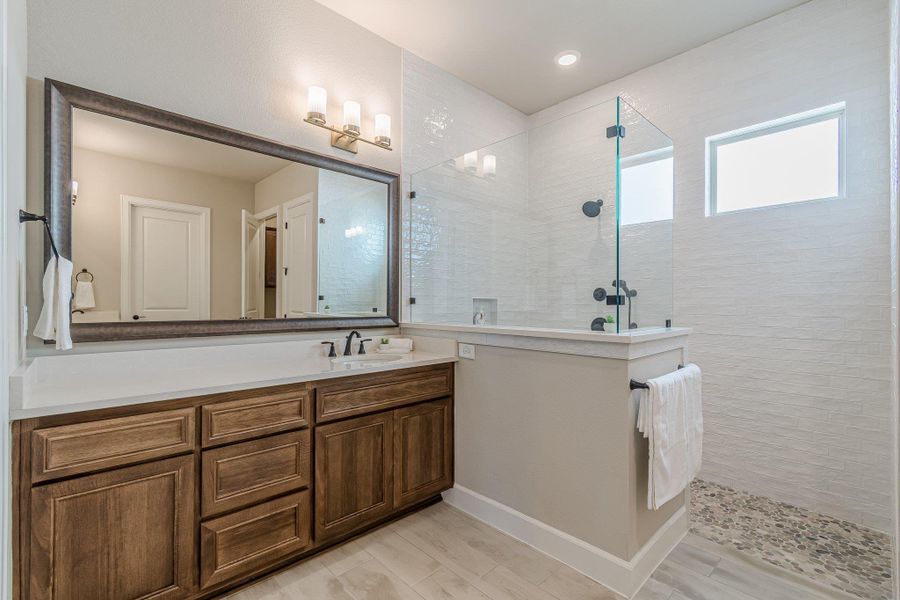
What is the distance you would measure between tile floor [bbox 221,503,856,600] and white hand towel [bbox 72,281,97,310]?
137 centimetres

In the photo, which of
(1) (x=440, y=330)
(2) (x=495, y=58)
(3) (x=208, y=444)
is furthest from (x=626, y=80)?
(3) (x=208, y=444)

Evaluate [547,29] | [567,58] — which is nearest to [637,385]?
[547,29]

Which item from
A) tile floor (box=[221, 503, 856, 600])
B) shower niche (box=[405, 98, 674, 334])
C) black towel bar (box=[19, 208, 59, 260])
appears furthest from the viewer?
shower niche (box=[405, 98, 674, 334])

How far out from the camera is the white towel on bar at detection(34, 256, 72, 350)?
56.1 inches

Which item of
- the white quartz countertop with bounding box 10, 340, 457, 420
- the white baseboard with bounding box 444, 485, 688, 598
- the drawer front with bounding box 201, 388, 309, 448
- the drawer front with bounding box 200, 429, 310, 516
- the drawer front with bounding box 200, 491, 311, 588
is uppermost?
the white quartz countertop with bounding box 10, 340, 457, 420

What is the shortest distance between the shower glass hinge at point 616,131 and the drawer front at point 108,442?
2222 millimetres

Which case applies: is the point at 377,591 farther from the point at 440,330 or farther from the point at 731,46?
the point at 731,46

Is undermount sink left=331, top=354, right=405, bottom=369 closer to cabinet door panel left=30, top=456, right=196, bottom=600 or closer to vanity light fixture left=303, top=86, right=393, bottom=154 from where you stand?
cabinet door panel left=30, top=456, right=196, bottom=600

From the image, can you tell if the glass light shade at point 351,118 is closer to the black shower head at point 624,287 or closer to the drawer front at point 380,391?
the drawer front at point 380,391

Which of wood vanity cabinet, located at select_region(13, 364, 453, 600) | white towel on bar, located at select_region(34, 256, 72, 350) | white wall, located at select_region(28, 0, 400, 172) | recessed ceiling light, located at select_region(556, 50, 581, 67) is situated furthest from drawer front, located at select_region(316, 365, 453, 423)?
recessed ceiling light, located at select_region(556, 50, 581, 67)

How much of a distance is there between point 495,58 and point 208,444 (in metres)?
3.04

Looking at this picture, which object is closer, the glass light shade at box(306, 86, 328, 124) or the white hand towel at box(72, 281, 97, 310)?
the white hand towel at box(72, 281, 97, 310)

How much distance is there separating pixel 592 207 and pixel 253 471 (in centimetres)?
229

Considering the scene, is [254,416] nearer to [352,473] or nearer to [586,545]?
[352,473]
